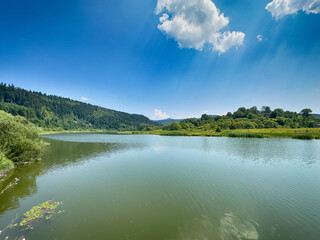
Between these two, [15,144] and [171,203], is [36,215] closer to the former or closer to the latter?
[171,203]

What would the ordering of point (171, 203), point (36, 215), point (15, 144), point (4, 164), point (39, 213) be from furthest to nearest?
point (15, 144) < point (4, 164) < point (171, 203) < point (39, 213) < point (36, 215)

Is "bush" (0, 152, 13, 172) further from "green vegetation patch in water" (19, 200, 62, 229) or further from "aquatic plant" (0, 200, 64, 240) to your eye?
"green vegetation patch in water" (19, 200, 62, 229)

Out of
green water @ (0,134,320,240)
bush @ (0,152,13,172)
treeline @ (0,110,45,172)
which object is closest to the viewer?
green water @ (0,134,320,240)

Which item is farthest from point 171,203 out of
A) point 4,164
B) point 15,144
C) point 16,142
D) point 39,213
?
point 15,144

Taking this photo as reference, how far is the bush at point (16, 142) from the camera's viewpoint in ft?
65.4

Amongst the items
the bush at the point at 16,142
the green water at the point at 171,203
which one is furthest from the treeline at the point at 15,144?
the green water at the point at 171,203

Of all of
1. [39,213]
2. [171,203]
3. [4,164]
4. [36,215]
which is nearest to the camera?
[36,215]

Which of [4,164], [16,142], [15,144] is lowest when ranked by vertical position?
[4,164]

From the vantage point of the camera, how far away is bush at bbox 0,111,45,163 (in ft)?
65.4

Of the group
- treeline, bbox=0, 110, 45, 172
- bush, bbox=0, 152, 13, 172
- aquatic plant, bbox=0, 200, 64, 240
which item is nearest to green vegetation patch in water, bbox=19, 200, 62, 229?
aquatic plant, bbox=0, 200, 64, 240

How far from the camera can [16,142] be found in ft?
66.8

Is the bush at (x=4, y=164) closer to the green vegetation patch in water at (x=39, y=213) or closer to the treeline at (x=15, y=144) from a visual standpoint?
the treeline at (x=15, y=144)

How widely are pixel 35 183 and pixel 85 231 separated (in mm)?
11853

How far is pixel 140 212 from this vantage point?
10141 mm
